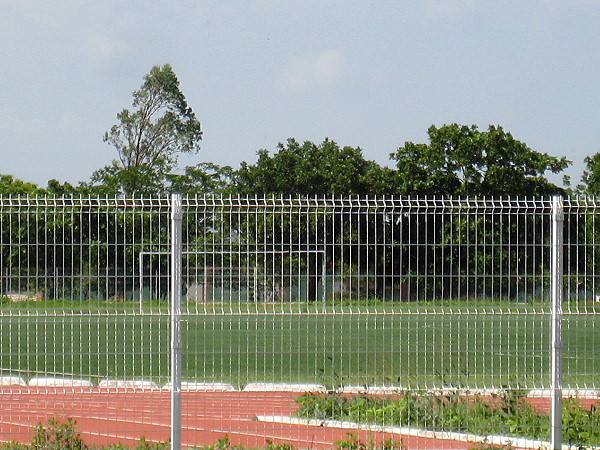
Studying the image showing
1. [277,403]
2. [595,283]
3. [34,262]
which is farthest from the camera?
[277,403]

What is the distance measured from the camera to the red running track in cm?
946

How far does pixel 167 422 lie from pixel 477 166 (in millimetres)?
42658

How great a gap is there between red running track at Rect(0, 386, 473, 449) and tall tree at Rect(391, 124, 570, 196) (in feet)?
131

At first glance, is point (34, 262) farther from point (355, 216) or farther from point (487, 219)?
point (487, 219)

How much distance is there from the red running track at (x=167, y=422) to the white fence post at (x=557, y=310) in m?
0.89

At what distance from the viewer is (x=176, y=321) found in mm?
8523

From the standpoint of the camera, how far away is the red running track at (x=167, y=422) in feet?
31.0

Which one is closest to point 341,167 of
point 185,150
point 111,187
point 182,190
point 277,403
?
point 182,190

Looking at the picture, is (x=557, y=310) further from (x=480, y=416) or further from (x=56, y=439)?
(x=56, y=439)

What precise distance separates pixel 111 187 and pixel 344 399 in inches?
1868

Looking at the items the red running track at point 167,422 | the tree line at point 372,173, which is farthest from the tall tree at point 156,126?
the red running track at point 167,422

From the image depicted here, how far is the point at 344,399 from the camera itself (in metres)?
10.3

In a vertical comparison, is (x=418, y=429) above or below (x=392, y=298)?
below

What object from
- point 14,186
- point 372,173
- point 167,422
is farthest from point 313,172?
point 167,422
